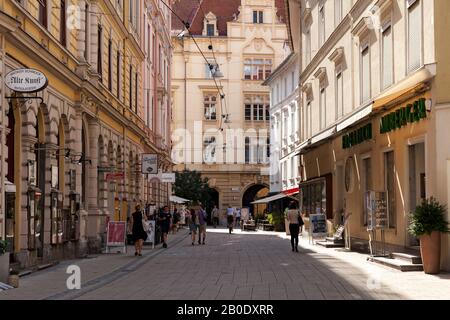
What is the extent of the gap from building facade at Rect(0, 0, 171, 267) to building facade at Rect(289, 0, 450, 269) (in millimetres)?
8300

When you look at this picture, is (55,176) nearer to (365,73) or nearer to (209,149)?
(365,73)

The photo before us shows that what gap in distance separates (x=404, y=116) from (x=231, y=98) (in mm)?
53322

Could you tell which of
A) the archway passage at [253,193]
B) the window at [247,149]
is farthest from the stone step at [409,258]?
the archway passage at [253,193]

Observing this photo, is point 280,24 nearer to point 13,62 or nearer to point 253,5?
point 253,5

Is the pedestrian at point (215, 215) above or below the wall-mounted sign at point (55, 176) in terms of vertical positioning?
below

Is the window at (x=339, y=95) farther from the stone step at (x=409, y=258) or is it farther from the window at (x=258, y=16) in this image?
the window at (x=258, y=16)

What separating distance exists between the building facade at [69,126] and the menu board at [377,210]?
8.54 meters

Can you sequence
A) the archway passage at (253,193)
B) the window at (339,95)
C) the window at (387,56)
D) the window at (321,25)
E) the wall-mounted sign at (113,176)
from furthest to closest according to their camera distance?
Answer: the archway passage at (253,193) → the window at (321,25) → the window at (339,95) → the wall-mounted sign at (113,176) → the window at (387,56)

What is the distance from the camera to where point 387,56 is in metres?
22.2

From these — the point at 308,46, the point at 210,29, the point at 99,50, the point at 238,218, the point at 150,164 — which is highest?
the point at 210,29

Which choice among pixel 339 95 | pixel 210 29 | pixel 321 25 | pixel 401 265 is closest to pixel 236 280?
pixel 401 265

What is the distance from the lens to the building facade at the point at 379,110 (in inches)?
690

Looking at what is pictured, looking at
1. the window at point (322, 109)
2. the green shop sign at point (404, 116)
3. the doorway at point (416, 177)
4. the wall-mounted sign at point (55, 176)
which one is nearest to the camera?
the green shop sign at point (404, 116)

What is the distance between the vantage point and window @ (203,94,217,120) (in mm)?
71875
